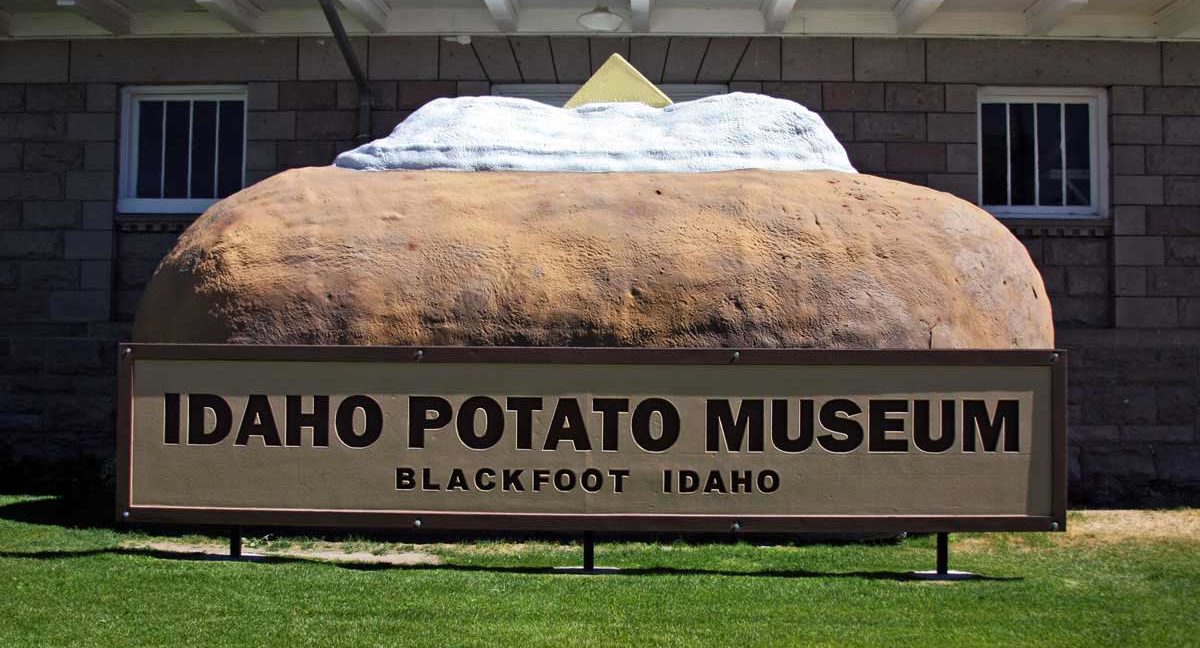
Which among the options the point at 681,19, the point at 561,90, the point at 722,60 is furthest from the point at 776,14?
the point at 561,90

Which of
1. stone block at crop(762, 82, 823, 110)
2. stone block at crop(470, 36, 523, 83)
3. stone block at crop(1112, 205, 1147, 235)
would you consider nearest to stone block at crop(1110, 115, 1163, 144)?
stone block at crop(1112, 205, 1147, 235)

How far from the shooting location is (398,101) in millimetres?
10336

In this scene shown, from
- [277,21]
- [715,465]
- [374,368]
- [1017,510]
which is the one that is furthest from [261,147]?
[1017,510]

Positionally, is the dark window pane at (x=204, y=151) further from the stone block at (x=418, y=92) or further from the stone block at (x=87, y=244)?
the stone block at (x=418, y=92)

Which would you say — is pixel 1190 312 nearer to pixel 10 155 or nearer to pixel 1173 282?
pixel 1173 282

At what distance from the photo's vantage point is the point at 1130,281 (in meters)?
10.1

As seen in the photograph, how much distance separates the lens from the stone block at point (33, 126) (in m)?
10.5

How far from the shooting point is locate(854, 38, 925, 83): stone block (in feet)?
33.6

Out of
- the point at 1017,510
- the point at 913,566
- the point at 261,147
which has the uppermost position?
the point at 261,147

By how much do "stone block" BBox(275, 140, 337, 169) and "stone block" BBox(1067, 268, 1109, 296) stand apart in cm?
652

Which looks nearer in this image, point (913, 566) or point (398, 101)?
point (913, 566)

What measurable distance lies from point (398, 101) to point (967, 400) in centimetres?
699

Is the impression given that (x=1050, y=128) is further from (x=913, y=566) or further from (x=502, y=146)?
(x=502, y=146)

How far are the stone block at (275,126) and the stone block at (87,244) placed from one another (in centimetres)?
156
